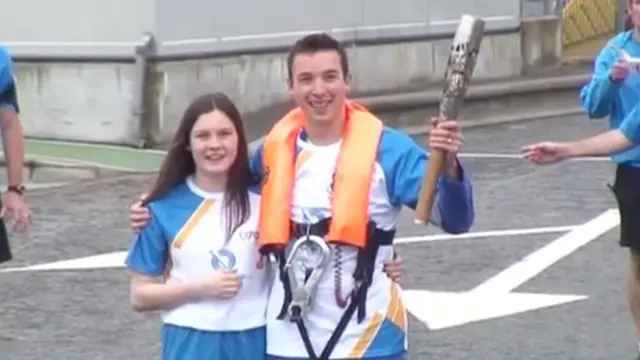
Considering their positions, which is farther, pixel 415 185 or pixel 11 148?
pixel 11 148

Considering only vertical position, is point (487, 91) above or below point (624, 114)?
below

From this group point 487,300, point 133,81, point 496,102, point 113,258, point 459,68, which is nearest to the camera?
point 459,68

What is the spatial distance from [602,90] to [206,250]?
9.59 ft

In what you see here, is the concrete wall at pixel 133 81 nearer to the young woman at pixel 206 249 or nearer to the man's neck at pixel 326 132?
the young woman at pixel 206 249

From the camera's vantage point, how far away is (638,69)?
703cm

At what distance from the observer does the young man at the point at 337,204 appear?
4.58 m

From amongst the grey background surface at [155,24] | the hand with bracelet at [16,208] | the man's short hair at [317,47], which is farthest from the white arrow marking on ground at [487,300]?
the grey background surface at [155,24]

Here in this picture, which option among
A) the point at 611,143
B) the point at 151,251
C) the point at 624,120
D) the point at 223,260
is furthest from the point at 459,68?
the point at 624,120

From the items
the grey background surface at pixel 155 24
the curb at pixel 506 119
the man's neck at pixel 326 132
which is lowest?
the curb at pixel 506 119

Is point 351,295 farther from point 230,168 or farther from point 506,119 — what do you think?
point 506,119

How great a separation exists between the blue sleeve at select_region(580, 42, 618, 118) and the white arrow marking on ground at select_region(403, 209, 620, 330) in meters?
1.74

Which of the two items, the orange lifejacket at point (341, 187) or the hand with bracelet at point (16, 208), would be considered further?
the hand with bracelet at point (16, 208)

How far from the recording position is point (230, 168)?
4.73 metres

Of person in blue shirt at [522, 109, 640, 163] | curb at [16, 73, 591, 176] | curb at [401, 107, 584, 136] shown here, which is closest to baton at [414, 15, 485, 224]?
person in blue shirt at [522, 109, 640, 163]
